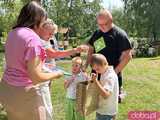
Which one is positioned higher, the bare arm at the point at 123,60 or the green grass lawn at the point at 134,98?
the bare arm at the point at 123,60

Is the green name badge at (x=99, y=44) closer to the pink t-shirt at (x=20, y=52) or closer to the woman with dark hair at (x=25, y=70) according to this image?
the woman with dark hair at (x=25, y=70)

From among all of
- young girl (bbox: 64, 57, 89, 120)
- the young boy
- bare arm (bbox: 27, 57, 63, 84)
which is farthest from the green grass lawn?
bare arm (bbox: 27, 57, 63, 84)

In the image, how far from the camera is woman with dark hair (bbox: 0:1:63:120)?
A: 3420 millimetres

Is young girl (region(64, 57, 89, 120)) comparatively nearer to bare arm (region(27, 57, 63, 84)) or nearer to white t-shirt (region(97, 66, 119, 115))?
white t-shirt (region(97, 66, 119, 115))

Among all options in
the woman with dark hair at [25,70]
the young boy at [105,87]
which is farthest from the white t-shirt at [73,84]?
the woman with dark hair at [25,70]

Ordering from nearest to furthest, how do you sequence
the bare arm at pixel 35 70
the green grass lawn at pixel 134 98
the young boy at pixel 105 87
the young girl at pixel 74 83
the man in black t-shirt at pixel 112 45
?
the bare arm at pixel 35 70
the young boy at pixel 105 87
the young girl at pixel 74 83
the man in black t-shirt at pixel 112 45
the green grass lawn at pixel 134 98

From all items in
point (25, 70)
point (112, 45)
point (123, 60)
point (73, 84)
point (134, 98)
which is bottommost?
point (134, 98)

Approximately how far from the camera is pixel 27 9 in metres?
3.57

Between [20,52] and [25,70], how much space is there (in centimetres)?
15

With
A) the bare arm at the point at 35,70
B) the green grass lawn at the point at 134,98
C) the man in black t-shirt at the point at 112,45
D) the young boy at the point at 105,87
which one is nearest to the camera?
the bare arm at the point at 35,70

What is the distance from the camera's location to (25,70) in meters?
3.49

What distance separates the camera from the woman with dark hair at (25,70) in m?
3.42

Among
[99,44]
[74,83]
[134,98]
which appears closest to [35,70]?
[74,83]

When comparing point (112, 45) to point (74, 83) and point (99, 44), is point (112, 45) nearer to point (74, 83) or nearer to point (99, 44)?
point (99, 44)
